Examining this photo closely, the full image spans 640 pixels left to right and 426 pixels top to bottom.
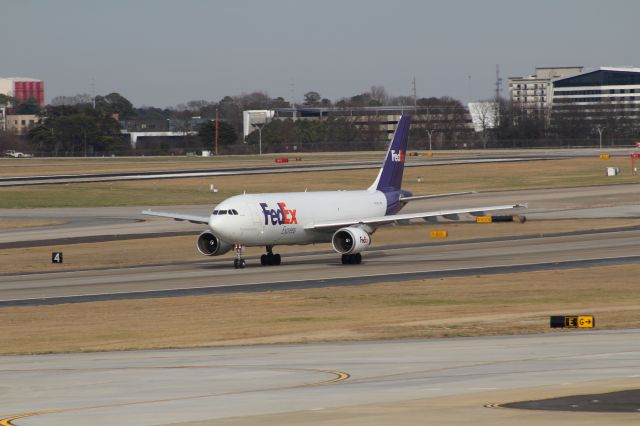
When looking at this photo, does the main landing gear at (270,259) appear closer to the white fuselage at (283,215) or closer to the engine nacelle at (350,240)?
the white fuselage at (283,215)

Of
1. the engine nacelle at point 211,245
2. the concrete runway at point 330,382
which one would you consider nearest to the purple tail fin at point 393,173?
the engine nacelle at point 211,245

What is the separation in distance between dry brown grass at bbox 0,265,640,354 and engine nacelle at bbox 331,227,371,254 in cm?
900

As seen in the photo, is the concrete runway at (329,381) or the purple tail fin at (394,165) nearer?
the concrete runway at (329,381)

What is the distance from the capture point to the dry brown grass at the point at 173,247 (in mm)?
71312

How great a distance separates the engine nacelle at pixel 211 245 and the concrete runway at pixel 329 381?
29404mm

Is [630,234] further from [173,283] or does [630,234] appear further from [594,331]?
[594,331]

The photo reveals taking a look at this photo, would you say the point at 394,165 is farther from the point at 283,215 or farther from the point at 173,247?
the point at 173,247

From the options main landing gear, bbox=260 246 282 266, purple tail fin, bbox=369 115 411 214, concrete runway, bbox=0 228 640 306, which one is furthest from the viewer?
purple tail fin, bbox=369 115 411 214

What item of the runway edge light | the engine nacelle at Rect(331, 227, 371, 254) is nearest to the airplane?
the engine nacelle at Rect(331, 227, 371, 254)

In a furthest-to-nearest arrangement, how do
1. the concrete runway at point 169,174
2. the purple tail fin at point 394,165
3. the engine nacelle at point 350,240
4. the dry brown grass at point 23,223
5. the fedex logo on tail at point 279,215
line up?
the concrete runway at point 169,174 → the dry brown grass at point 23,223 → the purple tail fin at point 394,165 → the engine nacelle at point 350,240 → the fedex logo on tail at point 279,215

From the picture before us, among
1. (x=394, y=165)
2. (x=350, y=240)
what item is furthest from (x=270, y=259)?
(x=394, y=165)

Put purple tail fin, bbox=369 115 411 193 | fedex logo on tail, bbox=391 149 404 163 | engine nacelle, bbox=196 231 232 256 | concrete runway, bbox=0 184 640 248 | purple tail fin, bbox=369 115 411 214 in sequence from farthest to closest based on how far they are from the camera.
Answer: concrete runway, bbox=0 184 640 248
fedex logo on tail, bbox=391 149 404 163
purple tail fin, bbox=369 115 411 193
purple tail fin, bbox=369 115 411 214
engine nacelle, bbox=196 231 232 256

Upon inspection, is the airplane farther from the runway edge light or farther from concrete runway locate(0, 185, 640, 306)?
the runway edge light

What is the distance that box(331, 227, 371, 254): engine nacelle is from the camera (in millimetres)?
64125
